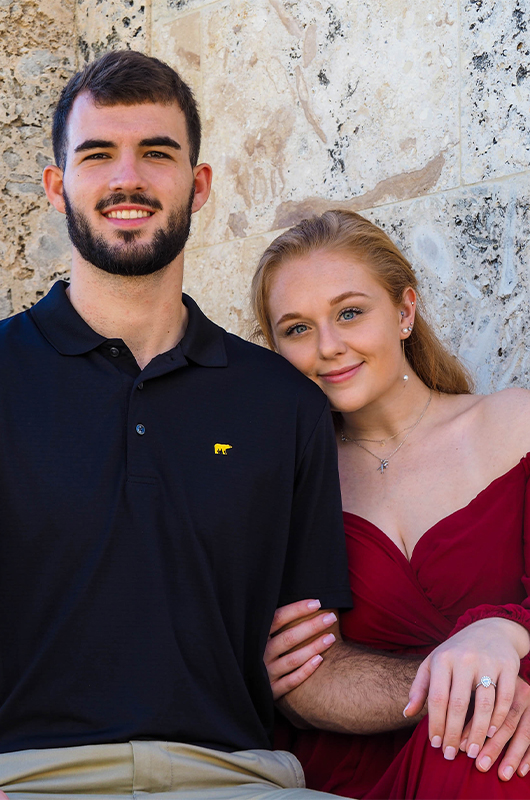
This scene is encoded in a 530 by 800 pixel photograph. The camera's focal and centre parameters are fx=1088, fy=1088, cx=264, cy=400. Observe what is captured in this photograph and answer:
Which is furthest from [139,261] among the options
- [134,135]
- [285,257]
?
[285,257]

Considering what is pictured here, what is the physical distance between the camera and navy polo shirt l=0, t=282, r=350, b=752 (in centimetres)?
211

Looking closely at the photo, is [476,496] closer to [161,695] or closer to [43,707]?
[161,695]

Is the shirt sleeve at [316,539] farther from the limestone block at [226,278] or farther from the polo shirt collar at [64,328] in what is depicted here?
the limestone block at [226,278]

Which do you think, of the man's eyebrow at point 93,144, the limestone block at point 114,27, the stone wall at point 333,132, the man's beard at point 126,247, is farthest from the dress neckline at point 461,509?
the limestone block at point 114,27

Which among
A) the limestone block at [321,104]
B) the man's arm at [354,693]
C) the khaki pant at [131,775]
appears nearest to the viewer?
the khaki pant at [131,775]

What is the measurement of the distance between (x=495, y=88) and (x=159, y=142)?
3.47ft

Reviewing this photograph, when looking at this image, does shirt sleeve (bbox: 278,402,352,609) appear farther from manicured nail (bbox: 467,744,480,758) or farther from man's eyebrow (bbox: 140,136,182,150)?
man's eyebrow (bbox: 140,136,182,150)

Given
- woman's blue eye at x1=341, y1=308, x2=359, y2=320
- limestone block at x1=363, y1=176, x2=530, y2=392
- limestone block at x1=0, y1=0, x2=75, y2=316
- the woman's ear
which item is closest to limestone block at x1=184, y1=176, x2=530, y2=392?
limestone block at x1=363, y1=176, x2=530, y2=392

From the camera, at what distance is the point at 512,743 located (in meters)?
1.91

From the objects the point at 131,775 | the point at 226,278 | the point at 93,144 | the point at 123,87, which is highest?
the point at 123,87

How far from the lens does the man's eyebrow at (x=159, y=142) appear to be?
2488mm

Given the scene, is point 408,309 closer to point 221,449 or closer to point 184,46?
point 221,449

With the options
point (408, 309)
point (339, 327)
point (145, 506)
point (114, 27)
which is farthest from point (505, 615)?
point (114, 27)

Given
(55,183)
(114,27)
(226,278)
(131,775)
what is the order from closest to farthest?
(131,775) → (55,183) → (226,278) → (114,27)
